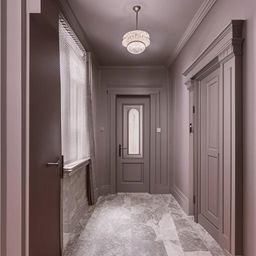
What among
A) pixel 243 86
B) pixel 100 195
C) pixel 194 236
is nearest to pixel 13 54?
pixel 243 86

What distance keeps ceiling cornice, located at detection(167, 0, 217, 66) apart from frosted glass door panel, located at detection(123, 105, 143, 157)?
4.84 feet

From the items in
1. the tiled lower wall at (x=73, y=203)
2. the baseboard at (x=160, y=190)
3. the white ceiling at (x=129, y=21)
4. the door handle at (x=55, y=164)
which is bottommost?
the baseboard at (x=160, y=190)

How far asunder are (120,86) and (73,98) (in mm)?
2032

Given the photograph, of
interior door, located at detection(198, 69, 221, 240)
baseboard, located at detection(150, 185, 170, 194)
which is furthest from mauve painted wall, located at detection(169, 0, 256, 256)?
baseboard, located at detection(150, 185, 170, 194)

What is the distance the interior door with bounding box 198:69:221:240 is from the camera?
9.39ft

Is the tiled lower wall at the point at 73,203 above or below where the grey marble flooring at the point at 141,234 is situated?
above

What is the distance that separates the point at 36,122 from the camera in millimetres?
1721

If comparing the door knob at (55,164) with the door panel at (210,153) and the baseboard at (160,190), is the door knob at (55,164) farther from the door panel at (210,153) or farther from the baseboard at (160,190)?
the baseboard at (160,190)

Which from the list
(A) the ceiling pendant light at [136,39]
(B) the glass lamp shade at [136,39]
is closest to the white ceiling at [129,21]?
(A) the ceiling pendant light at [136,39]

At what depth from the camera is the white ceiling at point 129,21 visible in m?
2.84

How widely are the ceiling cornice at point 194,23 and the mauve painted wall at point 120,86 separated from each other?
846 millimetres

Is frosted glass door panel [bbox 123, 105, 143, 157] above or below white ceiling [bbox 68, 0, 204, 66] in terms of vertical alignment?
below

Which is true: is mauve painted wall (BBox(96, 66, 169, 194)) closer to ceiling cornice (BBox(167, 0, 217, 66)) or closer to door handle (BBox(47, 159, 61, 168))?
ceiling cornice (BBox(167, 0, 217, 66))

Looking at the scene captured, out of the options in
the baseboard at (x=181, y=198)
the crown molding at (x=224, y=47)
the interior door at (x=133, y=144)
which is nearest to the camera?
the crown molding at (x=224, y=47)
